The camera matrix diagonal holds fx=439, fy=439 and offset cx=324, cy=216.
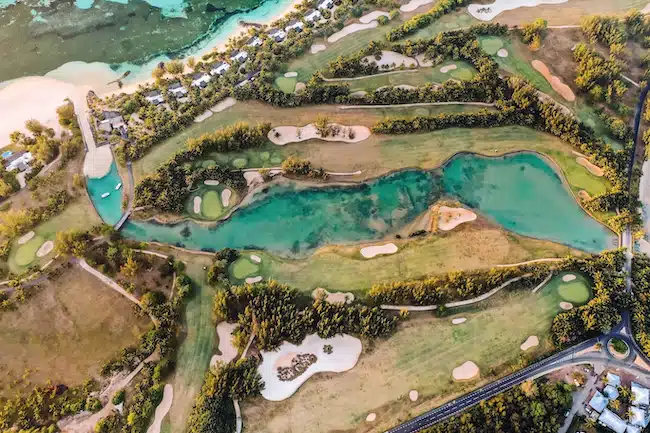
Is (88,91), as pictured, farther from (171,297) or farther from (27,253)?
(171,297)

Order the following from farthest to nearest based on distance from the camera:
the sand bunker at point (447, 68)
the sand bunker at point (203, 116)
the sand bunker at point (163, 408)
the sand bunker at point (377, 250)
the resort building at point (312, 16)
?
the resort building at point (312, 16) → the sand bunker at point (447, 68) → the sand bunker at point (203, 116) → the sand bunker at point (377, 250) → the sand bunker at point (163, 408)

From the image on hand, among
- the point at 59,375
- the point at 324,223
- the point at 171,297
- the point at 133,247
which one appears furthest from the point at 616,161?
the point at 59,375

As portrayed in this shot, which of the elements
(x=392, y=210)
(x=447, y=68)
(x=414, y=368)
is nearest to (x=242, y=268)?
(x=392, y=210)

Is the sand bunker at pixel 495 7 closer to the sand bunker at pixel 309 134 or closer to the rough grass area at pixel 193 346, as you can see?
the sand bunker at pixel 309 134

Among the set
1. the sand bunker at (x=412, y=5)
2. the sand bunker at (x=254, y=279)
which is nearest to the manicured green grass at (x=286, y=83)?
the sand bunker at (x=412, y=5)

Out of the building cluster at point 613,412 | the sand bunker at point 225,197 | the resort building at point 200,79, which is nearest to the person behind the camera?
the building cluster at point 613,412

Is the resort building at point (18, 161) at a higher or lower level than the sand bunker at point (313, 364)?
higher
